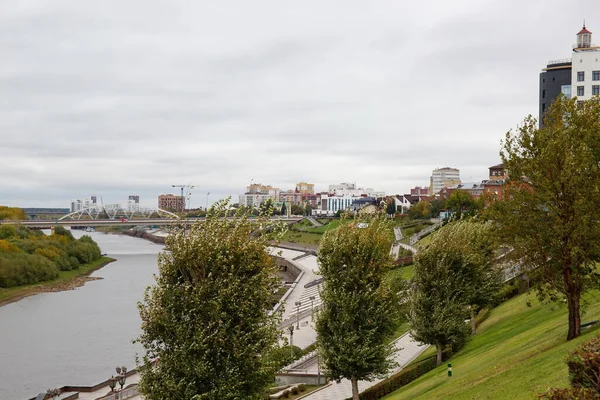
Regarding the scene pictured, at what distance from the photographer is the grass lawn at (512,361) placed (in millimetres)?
16188

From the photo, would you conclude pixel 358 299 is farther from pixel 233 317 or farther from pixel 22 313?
pixel 22 313

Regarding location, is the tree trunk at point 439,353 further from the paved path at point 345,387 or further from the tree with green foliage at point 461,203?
the tree with green foliage at point 461,203

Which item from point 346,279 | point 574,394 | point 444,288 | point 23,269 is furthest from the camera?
point 23,269

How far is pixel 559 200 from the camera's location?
20.3 m

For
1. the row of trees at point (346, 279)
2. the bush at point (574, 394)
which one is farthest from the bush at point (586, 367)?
the row of trees at point (346, 279)

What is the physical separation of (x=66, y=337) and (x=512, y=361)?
1621 inches

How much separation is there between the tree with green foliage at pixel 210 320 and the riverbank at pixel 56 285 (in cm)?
6047

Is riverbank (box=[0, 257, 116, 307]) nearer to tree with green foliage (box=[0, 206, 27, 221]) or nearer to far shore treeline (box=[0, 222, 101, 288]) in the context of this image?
far shore treeline (box=[0, 222, 101, 288])

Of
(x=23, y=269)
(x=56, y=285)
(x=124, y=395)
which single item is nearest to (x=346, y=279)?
(x=124, y=395)

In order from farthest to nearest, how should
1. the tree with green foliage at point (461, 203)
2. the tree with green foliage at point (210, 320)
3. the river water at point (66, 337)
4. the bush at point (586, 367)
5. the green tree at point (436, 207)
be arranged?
the green tree at point (436, 207) < the tree with green foliage at point (461, 203) < the river water at point (66, 337) < the tree with green foliage at point (210, 320) < the bush at point (586, 367)

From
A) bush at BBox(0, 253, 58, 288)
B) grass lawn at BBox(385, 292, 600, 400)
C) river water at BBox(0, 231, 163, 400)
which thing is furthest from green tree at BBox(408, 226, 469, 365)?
bush at BBox(0, 253, 58, 288)

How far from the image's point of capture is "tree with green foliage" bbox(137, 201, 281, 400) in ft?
55.9

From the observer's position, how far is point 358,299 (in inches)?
930

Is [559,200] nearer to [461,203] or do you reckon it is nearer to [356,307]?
[356,307]
